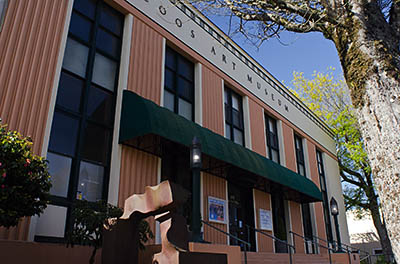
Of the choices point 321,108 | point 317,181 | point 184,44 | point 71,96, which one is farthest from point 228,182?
point 321,108

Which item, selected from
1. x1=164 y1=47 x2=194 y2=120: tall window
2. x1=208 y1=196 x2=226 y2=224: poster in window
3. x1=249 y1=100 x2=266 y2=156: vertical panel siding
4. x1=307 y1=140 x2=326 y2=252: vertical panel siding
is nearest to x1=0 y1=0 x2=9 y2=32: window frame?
x1=164 y1=47 x2=194 y2=120: tall window

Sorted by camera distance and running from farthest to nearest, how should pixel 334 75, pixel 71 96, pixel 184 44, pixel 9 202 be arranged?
pixel 334 75 < pixel 184 44 < pixel 71 96 < pixel 9 202

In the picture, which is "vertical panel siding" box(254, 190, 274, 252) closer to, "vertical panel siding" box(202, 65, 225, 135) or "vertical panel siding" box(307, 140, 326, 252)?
"vertical panel siding" box(202, 65, 225, 135)

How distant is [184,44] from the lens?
1265 centimetres

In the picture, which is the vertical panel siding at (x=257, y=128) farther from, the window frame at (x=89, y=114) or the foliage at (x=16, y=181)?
the foliage at (x=16, y=181)

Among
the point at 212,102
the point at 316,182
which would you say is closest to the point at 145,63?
the point at 212,102

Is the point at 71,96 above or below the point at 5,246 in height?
above

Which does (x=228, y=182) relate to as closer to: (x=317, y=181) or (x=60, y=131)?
(x=60, y=131)

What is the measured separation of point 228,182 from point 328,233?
11023mm

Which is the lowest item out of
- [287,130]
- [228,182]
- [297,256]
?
[297,256]

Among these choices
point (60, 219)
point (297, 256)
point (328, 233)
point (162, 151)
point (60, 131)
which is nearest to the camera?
point (60, 219)

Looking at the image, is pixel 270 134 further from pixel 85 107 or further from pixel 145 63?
pixel 85 107

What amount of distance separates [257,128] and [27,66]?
1100 centimetres

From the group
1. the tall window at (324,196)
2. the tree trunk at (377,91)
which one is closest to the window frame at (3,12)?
the tree trunk at (377,91)
